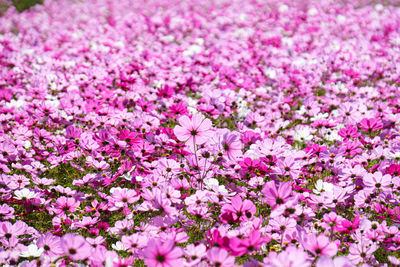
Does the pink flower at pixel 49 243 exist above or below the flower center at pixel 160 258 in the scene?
below

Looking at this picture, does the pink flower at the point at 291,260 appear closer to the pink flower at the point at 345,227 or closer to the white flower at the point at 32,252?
the pink flower at the point at 345,227

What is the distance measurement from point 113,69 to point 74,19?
4358mm

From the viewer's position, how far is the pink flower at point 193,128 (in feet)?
6.37

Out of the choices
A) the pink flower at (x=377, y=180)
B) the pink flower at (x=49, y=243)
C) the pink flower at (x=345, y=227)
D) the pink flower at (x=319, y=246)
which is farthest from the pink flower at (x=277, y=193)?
the pink flower at (x=49, y=243)

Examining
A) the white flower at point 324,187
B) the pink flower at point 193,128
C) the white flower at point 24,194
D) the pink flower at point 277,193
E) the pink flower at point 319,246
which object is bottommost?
the white flower at point 24,194

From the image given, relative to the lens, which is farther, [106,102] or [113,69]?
[113,69]

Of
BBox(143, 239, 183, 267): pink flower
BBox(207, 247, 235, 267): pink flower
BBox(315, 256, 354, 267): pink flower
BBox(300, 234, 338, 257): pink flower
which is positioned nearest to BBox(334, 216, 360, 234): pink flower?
BBox(300, 234, 338, 257): pink flower

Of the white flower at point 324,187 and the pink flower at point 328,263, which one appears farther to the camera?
the white flower at point 324,187

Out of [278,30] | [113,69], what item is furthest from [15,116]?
[278,30]

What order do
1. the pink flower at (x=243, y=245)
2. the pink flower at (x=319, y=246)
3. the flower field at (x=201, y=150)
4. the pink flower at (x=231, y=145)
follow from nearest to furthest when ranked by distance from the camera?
the pink flower at (x=243, y=245) < the pink flower at (x=319, y=246) < the flower field at (x=201, y=150) < the pink flower at (x=231, y=145)

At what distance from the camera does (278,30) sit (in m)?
6.55

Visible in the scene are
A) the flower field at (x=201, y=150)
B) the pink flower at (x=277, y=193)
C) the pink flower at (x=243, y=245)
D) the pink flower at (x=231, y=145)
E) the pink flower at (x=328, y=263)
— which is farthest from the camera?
the pink flower at (x=231, y=145)

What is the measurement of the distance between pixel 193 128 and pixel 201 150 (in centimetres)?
37

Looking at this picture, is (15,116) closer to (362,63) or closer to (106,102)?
(106,102)
